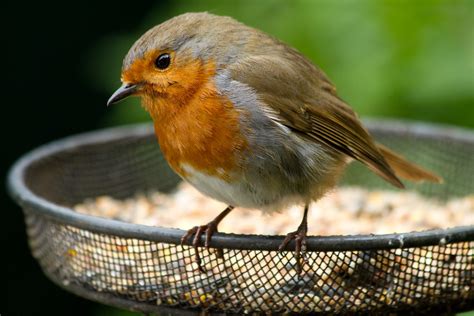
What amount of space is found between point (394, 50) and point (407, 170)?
Answer: 0.98 meters

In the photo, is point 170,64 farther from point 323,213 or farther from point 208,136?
point 323,213

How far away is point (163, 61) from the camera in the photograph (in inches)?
137

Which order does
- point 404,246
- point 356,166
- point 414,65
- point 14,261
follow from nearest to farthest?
point 404,246, point 414,65, point 356,166, point 14,261

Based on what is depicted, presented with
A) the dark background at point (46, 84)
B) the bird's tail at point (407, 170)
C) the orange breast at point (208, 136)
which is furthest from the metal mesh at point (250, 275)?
the dark background at point (46, 84)

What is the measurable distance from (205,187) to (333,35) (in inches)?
78.9

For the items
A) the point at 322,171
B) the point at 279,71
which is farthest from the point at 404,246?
the point at 279,71

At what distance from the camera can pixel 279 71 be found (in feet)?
11.7

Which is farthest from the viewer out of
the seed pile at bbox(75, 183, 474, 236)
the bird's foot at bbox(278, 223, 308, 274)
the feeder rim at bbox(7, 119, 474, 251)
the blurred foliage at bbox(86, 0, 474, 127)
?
the blurred foliage at bbox(86, 0, 474, 127)

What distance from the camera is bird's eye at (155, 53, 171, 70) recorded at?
11.4 ft

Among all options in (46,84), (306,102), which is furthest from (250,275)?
(46,84)

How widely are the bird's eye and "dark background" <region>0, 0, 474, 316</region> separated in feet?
3.40

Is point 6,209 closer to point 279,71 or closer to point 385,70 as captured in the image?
point 385,70

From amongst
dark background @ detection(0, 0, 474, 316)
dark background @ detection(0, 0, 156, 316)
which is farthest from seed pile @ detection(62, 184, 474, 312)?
dark background @ detection(0, 0, 156, 316)

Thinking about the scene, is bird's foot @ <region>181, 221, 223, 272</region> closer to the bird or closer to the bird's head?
the bird
